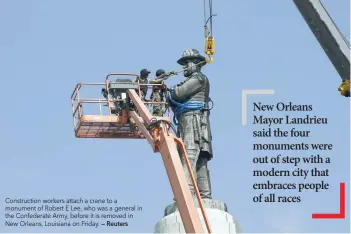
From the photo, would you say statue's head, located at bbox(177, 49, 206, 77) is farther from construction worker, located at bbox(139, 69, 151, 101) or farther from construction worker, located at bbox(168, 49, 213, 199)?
construction worker, located at bbox(139, 69, 151, 101)

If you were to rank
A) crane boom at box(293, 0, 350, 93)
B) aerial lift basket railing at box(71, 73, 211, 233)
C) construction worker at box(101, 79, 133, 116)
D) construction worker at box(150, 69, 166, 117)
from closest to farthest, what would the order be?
crane boom at box(293, 0, 350, 93) → aerial lift basket railing at box(71, 73, 211, 233) → construction worker at box(150, 69, 166, 117) → construction worker at box(101, 79, 133, 116)

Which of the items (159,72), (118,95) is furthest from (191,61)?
(118,95)

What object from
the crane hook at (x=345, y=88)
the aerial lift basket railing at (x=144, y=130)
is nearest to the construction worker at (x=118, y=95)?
the aerial lift basket railing at (x=144, y=130)

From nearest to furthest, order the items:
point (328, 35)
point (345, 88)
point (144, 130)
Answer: point (345, 88) < point (328, 35) < point (144, 130)

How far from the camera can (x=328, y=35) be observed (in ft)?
86.8

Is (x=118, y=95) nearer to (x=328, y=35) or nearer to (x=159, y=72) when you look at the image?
(x=159, y=72)

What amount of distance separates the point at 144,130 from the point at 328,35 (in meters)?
12.2

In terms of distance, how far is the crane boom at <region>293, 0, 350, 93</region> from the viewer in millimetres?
26297

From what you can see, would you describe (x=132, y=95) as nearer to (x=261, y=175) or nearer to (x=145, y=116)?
(x=145, y=116)

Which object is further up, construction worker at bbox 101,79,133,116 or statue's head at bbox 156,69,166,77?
statue's head at bbox 156,69,166,77

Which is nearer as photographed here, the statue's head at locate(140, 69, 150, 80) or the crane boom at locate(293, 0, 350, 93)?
the crane boom at locate(293, 0, 350, 93)

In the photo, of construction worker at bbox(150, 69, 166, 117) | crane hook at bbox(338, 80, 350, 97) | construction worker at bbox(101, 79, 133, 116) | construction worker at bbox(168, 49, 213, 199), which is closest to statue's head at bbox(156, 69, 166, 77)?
construction worker at bbox(150, 69, 166, 117)

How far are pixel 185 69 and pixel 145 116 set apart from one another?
267cm

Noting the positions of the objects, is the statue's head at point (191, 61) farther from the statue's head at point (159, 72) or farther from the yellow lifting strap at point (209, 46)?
the statue's head at point (159, 72)
